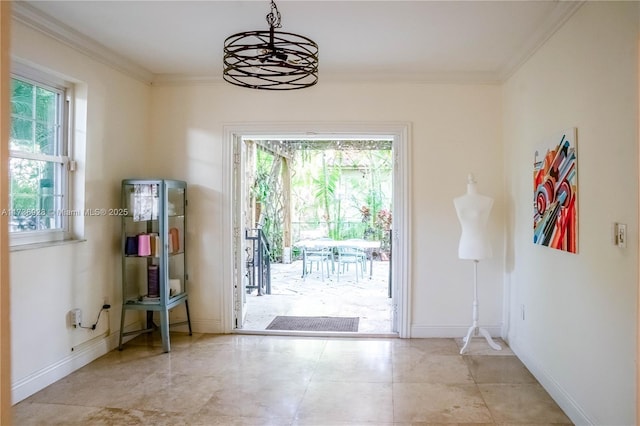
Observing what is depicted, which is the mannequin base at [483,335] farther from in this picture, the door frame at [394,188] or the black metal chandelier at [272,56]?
the black metal chandelier at [272,56]

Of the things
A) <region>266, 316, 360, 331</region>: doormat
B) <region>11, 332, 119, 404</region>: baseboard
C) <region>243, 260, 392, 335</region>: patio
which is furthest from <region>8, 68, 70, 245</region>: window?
<region>266, 316, 360, 331</region>: doormat

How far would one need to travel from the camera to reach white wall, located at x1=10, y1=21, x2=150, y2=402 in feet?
9.24

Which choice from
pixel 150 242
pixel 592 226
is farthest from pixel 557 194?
pixel 150 242

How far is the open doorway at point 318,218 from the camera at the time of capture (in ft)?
21.3

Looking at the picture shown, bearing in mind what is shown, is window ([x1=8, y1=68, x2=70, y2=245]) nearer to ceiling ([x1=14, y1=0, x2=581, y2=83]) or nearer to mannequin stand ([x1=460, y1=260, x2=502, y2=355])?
ceiling ([x1=14, y1=0, x2=581, y2=83])

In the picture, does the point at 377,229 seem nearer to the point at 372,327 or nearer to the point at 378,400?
the point at 372,327

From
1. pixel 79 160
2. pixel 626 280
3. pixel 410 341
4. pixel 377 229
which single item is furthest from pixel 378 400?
pixel 377 229

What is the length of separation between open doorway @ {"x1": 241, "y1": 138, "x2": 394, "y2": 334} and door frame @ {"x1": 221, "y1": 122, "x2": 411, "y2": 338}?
164cm

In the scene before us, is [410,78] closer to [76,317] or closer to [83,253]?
[83,253]

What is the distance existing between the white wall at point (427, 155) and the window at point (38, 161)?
46.1 inches

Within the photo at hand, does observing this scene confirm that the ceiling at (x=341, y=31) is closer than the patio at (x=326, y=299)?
Yes

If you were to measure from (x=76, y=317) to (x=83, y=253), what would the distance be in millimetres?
489

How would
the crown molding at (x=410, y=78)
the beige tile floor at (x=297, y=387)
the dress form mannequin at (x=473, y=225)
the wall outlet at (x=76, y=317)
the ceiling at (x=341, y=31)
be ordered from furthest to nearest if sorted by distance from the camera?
the crown molding at (x=410, y=78) < the dress form mannequin at (x=473, y=225) < the wall outlet at (x=76, y=317) < the ceiling at (x=341, y=31) < the beige tile floor at (x=297, y=387)

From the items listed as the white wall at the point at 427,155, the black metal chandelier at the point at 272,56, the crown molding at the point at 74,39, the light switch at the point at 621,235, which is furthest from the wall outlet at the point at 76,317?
the light switch at the point at 621,235
